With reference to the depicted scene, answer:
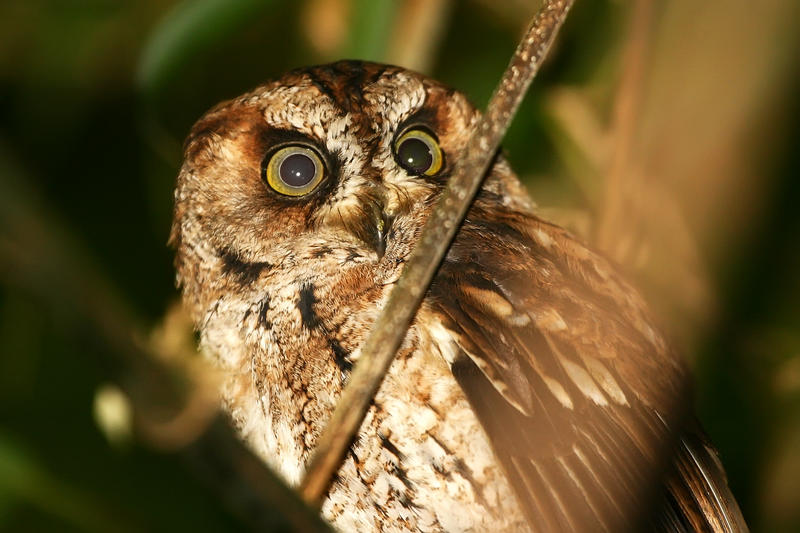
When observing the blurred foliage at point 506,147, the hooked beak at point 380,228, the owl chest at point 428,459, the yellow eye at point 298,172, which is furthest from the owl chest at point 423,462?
the yellow eye at point 298,172

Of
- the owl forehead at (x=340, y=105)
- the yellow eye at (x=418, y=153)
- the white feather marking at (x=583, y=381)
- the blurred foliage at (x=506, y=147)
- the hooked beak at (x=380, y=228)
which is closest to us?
the blurred foliage at (x=506, y=147)

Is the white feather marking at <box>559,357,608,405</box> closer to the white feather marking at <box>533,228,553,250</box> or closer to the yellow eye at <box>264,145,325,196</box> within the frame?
the white feather marking at <box>533,228,553,250</box>

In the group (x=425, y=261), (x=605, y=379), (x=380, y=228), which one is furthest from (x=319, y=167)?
(x=425, y=261)

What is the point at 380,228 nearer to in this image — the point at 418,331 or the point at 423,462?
the point at 418,331

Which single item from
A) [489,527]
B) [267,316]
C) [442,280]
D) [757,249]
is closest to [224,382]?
[267,316]

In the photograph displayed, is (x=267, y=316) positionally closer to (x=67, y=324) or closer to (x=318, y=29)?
(x=318, y=29)

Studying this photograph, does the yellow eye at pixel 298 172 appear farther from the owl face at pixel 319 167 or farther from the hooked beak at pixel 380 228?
the hooked beak at pixel 380 228

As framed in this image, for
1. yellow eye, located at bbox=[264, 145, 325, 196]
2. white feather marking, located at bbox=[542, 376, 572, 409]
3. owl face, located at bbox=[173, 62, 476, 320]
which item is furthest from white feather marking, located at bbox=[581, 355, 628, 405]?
yellow eye, located at bbox=[264, 145, 325, 196]
